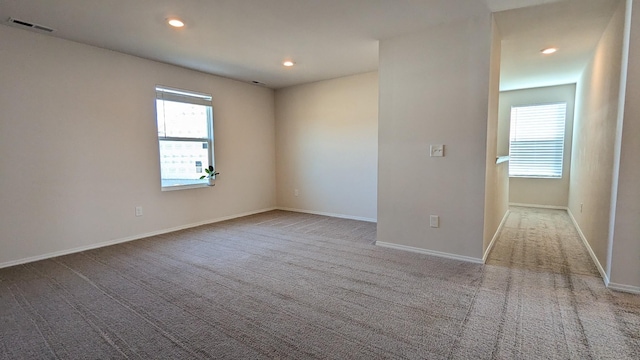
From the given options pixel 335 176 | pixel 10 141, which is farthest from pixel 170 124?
pixel 335 176

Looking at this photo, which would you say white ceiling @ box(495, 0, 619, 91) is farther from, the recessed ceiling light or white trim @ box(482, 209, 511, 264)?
the recessed ceiling light

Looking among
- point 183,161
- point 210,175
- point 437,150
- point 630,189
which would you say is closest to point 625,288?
point 630,189

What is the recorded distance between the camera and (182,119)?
4676 mm

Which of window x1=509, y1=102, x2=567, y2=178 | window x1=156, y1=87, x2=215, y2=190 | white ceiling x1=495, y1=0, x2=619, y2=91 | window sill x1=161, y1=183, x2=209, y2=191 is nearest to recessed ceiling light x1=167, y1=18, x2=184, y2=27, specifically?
window x1=156, y1=87, x2=215, y2=190

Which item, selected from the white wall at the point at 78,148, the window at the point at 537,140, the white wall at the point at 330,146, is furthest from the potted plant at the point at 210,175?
the window at the point at 537,140

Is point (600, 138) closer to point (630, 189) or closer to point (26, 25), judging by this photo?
point (630, 189)

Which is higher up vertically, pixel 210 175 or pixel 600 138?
pixel 600 138

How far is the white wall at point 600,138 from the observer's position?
8.83 ft

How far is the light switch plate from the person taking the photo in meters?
3.23

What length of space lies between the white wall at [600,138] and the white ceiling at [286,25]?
273 mm

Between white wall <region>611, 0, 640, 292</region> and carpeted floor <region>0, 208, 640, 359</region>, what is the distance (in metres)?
0.21

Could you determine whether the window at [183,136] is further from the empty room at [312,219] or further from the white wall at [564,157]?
the white wall at [564,157]

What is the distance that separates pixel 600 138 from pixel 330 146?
365 centimetres

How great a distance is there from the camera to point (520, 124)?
636 cm
